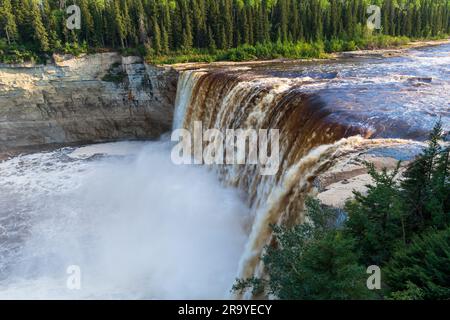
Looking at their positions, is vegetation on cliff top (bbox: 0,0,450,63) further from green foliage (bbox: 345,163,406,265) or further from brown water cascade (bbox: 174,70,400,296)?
green foliage (bbox: 345,163,406,265)

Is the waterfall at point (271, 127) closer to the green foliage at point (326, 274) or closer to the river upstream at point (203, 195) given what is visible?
the river upstream at point (203, 195)

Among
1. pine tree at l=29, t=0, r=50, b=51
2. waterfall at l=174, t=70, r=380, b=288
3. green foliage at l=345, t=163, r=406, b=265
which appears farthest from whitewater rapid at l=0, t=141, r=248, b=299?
pine tree at l=29, t=0, r=50, b=51

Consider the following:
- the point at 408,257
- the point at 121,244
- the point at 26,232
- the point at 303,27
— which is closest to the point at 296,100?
the point at 121,244

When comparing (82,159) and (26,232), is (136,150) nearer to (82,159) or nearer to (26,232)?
(82,159)

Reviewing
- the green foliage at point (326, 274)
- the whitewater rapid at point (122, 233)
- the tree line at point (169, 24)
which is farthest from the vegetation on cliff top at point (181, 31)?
the green foliage at point (326, 274)

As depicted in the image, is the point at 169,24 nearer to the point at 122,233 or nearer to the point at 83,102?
the point at 83,102

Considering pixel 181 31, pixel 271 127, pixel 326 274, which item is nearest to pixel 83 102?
pixel 181 31
